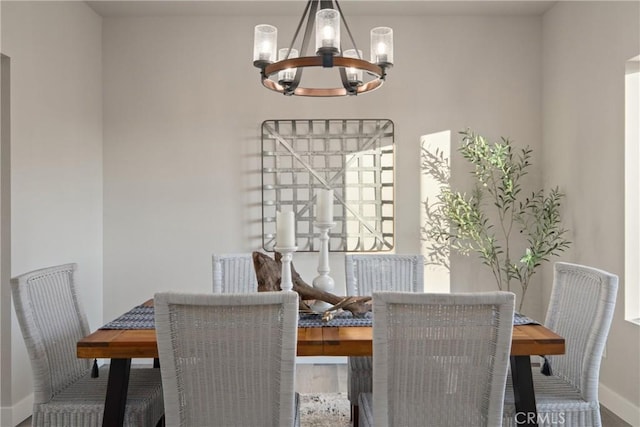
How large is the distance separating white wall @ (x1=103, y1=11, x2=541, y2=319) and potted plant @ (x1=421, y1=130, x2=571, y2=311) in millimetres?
111

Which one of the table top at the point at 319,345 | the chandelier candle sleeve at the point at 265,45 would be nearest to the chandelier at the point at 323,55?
Answer: the chandelier candle sleeve at the point at 265,45

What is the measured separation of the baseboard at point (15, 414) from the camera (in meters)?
2.98

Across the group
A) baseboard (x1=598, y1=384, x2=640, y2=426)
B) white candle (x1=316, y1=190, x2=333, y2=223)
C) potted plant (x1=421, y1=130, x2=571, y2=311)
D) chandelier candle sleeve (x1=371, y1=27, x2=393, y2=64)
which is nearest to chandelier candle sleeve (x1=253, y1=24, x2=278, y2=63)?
chandelier candle sleeve (x1=371, y1=27, x2=393, y2=64)

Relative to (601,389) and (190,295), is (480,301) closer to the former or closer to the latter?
(190,295)

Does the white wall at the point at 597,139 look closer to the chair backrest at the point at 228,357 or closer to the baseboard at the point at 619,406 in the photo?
the baseboard at the point at 619,406

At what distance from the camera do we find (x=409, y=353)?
1.62m

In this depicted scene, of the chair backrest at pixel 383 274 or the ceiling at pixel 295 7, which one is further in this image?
the ceiling at pixel 295 7

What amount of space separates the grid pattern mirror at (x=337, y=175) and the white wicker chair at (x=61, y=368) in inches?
74.1

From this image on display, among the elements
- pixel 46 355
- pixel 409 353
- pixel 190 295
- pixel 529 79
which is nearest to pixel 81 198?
pixel 46 355

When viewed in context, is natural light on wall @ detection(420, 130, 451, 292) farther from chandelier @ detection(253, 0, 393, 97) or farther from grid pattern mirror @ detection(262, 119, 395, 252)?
chandelier @ detection(253, 0, 393, 97)

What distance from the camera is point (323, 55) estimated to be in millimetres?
2094

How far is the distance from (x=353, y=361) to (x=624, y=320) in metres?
1.71

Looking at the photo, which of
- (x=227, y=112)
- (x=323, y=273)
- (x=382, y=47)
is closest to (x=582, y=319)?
(x=323, y=273)

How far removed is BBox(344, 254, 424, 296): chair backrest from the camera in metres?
2.97
